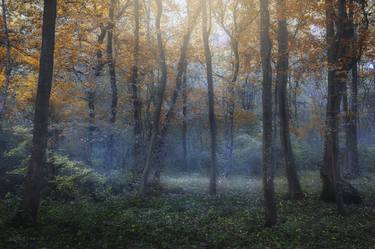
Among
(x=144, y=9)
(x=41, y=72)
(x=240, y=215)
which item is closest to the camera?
(x=41, y=72)

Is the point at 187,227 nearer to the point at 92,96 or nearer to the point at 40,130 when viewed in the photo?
the point at 40,130

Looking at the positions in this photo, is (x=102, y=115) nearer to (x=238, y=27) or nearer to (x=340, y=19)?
(x=238, y=27)

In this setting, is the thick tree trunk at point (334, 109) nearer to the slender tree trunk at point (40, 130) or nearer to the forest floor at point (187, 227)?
the forest floor at point (187, 227)

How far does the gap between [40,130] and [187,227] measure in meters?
5.02

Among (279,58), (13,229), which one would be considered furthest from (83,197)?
(279,58)

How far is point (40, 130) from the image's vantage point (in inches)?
450

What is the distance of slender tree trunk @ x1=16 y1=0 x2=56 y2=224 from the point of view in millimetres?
11237

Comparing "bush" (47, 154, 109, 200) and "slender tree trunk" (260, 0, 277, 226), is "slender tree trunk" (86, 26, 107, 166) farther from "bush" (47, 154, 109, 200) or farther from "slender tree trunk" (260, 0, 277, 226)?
"slender tree trunk" (260, 0, 277, 226)

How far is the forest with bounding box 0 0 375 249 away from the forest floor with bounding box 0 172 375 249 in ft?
0.20

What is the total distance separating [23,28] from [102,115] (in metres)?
6.81

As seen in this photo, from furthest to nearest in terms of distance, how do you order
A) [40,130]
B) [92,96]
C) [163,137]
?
[92,96]
[163,137]
[40,130]

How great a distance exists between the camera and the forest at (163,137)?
11.3 m

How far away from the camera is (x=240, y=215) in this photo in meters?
13.6

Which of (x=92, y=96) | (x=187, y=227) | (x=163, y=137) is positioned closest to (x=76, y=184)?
(x=163, y=137)
